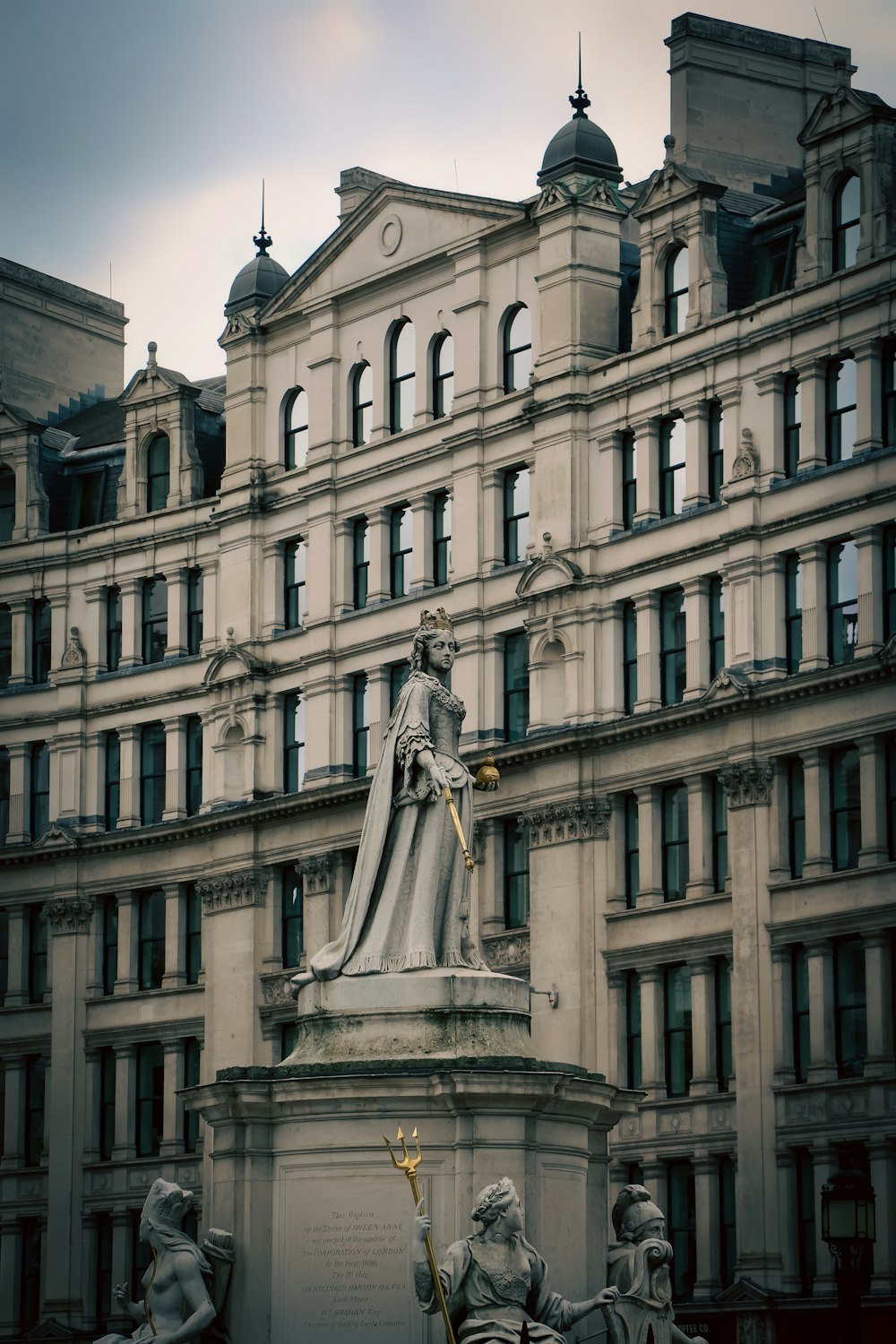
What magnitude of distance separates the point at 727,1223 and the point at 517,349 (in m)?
20.0

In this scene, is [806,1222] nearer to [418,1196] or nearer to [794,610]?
[794,610]

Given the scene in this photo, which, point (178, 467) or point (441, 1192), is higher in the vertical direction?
point (178, 467)

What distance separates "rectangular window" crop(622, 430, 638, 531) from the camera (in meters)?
63.9

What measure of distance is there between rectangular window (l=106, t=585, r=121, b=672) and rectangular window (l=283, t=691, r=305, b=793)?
679cm

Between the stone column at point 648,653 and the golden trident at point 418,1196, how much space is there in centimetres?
3593

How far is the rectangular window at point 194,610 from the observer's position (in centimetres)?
7562

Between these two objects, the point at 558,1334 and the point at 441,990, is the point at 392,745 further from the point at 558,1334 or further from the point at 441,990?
the point at 558,1334

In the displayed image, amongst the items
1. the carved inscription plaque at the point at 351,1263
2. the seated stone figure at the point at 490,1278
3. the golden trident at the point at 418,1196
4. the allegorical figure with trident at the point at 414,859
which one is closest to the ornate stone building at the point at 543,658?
the allegorical figure with trident at the point at 414,859

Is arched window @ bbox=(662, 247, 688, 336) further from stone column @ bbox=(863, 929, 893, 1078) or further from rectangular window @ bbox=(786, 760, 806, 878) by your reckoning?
stone column @ bbox=(863, 929, 893, 1078)

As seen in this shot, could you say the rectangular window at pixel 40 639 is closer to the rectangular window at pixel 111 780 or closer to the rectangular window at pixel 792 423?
the rectangular window at pixel 111 780

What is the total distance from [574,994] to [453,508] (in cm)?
1199

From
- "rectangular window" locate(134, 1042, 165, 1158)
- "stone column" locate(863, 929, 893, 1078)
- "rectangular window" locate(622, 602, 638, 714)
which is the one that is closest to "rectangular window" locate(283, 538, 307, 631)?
"rectangular window" locate(134, 1042, 165, 1158)

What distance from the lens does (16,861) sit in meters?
76.9

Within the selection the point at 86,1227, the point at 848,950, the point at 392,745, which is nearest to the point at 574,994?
the point at 848,950
